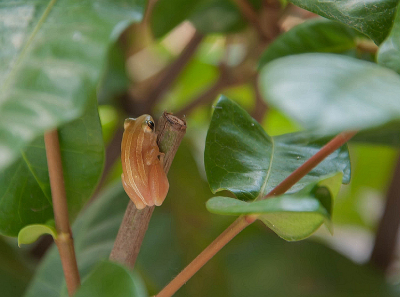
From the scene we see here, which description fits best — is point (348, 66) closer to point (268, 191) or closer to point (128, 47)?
point (268, 191)

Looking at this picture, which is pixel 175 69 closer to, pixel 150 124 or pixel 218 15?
pixel 218 15

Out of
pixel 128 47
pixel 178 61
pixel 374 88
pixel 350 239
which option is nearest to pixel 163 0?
pixel 178 61

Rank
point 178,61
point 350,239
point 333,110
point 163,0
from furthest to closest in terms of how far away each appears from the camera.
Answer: point 350,239, point 178,61, point 163,0, point 333,110

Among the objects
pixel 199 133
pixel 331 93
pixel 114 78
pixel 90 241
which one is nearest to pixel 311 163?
pixel 331 93

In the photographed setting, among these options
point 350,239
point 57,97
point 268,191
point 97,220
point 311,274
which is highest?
point 57,97

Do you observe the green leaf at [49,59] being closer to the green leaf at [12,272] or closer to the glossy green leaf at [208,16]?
the glossy green leaf at [208,16]

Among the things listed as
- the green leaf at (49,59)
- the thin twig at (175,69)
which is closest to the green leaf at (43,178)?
the green leaf at (49,59)
